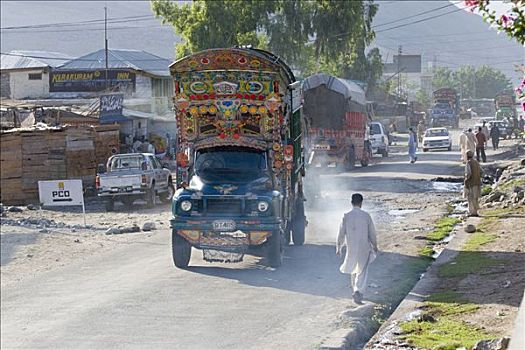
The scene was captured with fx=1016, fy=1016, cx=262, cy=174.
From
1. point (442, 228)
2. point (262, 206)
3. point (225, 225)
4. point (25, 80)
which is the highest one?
point (25, 80)

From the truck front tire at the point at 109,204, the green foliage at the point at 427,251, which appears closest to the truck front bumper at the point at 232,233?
the green foliage at the point at 427,251

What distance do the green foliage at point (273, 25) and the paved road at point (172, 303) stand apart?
3258 centimetres

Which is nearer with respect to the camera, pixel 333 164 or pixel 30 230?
pixel 30 230

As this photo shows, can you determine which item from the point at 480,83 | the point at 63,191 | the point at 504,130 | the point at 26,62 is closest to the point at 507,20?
the point at 63,191

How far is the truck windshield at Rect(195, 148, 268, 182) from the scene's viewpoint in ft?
58.9

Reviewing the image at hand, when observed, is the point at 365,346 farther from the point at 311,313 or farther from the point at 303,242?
the point at 303,242

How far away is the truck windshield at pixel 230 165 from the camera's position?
1795 centimetres

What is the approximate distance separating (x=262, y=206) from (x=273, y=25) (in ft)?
129

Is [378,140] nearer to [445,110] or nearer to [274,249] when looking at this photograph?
[274,249]

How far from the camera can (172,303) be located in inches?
559

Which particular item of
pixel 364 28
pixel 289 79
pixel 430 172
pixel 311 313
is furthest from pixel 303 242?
pixel 364 28

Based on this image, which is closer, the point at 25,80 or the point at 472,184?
the point at 472,184

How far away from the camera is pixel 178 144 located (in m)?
18.7

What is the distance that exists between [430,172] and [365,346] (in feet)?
94.3
